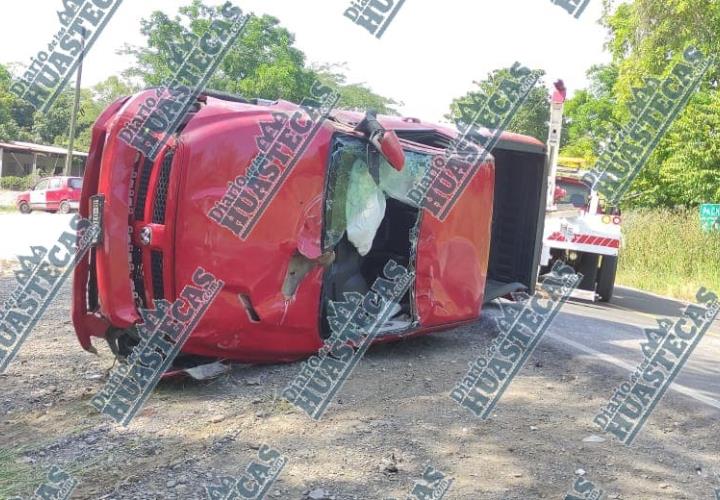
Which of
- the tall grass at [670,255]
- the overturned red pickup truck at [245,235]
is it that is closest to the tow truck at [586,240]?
the tall grass at [670,255]

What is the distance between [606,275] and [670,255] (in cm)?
470

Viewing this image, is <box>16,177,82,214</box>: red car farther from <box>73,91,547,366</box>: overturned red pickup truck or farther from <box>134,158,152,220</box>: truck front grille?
<box>134,158,152,220</box>: truck front grille

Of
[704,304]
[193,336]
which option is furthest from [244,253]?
[704,304]

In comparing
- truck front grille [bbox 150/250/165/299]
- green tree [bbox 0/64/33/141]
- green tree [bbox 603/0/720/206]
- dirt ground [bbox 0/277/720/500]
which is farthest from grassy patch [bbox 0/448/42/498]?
green tree [bbox 0/64/33/141]

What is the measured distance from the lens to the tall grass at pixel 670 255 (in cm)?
1208

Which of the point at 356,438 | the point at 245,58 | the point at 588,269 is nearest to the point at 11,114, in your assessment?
the point at 245,58

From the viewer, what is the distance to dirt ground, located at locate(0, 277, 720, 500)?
9.86 feet

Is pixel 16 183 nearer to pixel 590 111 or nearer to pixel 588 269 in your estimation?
pixel 590 111

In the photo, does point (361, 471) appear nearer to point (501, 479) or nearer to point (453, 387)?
point (501, 479)

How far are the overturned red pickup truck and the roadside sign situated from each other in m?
10.3

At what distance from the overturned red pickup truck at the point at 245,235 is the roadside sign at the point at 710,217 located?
10254 mm

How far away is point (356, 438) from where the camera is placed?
3451 mm

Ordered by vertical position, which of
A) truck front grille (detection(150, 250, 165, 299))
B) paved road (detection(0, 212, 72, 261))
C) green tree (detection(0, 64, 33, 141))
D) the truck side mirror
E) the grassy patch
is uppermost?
the truck side mirror

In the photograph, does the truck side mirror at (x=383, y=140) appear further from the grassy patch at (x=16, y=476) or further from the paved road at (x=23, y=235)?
the paved road at (x=23, y=235)
